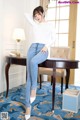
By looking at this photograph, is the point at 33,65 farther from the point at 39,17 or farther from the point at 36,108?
the point at 36,108

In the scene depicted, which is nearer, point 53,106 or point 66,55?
point 53,106

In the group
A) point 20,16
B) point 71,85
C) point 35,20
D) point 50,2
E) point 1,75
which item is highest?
point 50,2

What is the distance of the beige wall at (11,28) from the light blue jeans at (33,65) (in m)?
1.42

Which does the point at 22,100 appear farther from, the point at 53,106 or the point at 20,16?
the point at 20,16

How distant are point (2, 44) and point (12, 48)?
1.20ft

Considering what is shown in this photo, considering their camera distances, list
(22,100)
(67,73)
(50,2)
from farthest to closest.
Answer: (50,2)
(67,73)
(22,100)

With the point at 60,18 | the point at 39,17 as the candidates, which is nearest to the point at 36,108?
the point at 39,17

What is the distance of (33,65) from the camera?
2.46 meters

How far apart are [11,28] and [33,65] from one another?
1.86 m

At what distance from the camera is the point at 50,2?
502 centimetres

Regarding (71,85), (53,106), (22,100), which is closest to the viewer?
(53,106)

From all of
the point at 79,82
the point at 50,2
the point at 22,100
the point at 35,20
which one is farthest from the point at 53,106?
the point at 50,2

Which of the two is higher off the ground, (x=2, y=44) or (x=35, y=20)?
(x=35, y=20)

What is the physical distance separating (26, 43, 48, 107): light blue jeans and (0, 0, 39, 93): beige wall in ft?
4.67
